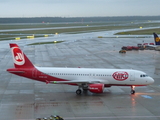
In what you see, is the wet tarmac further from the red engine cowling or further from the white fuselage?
the white fuselage

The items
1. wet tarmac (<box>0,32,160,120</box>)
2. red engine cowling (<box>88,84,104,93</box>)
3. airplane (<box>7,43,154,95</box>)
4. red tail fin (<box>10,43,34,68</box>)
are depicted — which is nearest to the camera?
wet tarmac (<box>0,32,160,120</box>)

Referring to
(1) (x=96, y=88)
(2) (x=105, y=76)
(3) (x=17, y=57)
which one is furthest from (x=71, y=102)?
(3) (x=17, y=57)

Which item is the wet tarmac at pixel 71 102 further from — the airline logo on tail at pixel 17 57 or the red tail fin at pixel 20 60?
the airline logo on tail at pixel 17 57

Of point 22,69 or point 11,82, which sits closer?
point 22,69

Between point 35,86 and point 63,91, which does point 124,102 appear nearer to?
point 63,91

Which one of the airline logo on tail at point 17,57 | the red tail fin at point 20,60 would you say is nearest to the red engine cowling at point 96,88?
the red tail fin at point 20,60

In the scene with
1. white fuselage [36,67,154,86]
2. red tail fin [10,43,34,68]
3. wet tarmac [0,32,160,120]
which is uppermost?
red tail fin [10,43,34,68]

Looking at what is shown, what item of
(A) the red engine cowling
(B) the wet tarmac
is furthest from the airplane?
(B) the wet tarmac

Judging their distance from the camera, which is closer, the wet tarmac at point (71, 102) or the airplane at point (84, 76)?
the wet tarmac at point (71, 102)

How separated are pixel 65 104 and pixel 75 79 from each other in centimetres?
549

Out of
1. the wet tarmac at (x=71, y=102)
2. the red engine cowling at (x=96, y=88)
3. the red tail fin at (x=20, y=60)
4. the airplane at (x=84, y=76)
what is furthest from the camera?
the red tail fin at (x=20, y=60)

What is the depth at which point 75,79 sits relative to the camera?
3741cm

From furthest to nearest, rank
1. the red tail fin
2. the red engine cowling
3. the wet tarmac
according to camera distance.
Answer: the red tail fin, the red engine cowling, the wet tarmac

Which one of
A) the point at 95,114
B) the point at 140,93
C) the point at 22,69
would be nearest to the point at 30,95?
the point at 22,69
